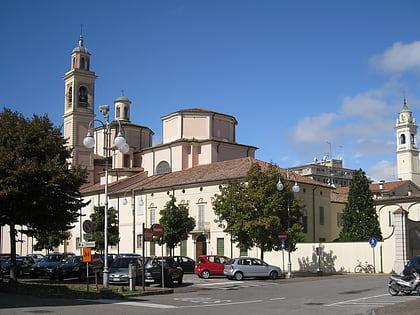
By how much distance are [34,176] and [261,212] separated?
1601 centimetres

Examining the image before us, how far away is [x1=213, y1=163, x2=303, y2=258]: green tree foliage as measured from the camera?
33.5 m

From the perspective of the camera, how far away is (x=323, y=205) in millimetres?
47500

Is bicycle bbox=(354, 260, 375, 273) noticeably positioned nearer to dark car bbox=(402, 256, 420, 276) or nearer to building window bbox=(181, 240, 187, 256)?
dark car bbox=(402, 256, 420, 276)

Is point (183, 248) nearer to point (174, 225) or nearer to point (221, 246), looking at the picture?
point (221, 246)

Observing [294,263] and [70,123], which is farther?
[70,123]

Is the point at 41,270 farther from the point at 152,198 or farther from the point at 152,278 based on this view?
the point at 152,198

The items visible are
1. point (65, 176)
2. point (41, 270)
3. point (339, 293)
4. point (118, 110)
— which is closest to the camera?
point (339, 293)

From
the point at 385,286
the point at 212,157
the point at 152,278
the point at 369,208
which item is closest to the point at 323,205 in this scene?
the point at 369,208

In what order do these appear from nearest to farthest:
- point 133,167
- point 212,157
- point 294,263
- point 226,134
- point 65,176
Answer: point 65,176
point 294,263
point 212,157
point 226,134
point 133,167

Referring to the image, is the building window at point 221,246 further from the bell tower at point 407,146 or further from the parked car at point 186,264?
the bell tower at point 407,146

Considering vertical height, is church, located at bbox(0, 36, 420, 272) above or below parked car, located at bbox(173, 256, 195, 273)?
above

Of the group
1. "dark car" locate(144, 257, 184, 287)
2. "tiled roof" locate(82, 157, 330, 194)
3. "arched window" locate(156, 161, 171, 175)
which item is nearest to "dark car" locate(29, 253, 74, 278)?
"dark car" locate(144, 257, 184, 287)

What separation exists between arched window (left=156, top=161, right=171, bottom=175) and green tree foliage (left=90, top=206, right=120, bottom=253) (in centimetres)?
953

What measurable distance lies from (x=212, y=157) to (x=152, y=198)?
7.80 meters
